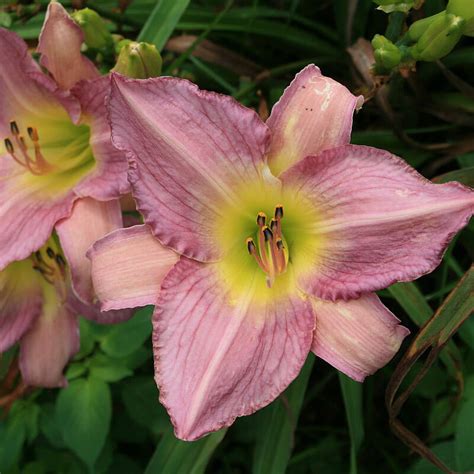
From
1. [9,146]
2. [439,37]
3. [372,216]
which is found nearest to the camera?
[372,216]

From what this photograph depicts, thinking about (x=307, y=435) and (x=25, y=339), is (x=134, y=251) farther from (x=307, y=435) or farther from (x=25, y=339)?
(x=307, y=435)

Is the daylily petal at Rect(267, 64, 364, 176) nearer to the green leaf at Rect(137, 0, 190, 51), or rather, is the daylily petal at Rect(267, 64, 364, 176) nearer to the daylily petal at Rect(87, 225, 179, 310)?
the daylily petal at Rect(87, 225, 179, 310)

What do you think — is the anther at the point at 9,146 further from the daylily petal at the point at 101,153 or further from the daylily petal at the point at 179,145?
the daylily petal at the point at 179,145

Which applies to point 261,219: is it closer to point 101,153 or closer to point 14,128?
point 101,153

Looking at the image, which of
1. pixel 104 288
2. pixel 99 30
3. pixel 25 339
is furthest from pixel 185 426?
pixel 99 30

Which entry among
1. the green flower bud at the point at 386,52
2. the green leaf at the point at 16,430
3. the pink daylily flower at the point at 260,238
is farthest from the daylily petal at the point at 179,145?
the green leaf at the point at 16,430

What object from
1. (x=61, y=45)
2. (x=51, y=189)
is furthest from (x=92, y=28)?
(x=51, y=189)
